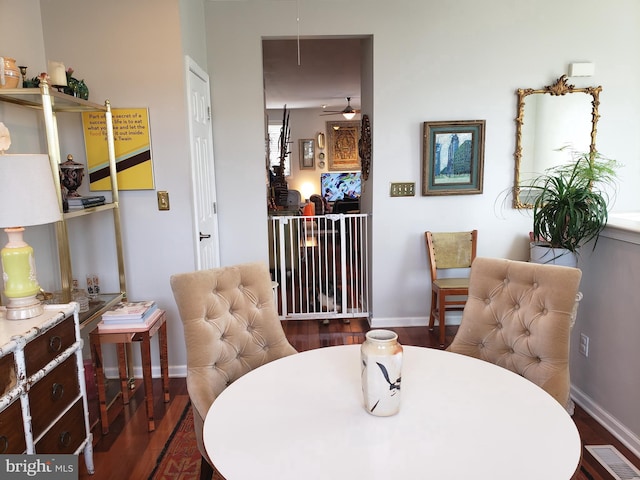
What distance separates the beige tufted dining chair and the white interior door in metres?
1.24

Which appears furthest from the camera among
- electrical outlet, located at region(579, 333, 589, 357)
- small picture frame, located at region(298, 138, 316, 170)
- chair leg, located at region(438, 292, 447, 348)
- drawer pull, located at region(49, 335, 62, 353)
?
small picture frame, located at region(298, 138, 316, 170)

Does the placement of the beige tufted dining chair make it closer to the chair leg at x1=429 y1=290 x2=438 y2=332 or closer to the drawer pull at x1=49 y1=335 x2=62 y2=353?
the drawer pull at x1=49 y1=335 x2=62 y2=353

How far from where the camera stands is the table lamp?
1637 mm

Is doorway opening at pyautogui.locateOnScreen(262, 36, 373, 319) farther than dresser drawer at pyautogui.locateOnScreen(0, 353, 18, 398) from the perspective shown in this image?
Yes

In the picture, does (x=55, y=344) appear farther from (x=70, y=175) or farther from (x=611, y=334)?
(x=611, y=334)

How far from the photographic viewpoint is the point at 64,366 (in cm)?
185

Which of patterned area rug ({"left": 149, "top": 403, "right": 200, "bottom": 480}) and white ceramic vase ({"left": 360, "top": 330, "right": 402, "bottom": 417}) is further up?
white ceramic vase ({"left": 360, "top": 330, "right": 402, "bottom": 417})

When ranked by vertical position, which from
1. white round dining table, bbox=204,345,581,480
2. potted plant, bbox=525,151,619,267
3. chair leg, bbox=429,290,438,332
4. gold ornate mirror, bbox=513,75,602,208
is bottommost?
chair leg, bbox=429,290,438,332

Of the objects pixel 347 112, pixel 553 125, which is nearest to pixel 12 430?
pixel 553 125

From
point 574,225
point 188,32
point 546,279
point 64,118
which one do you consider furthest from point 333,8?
point 546,279

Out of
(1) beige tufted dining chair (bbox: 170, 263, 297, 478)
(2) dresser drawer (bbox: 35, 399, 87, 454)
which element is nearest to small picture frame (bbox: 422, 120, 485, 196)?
(1) beige tufted dining chair (bbox: 170, 263, 297, 478)

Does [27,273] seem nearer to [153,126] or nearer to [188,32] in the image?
[153,126]

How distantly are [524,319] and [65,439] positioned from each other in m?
1.88

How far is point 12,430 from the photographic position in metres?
1.50
